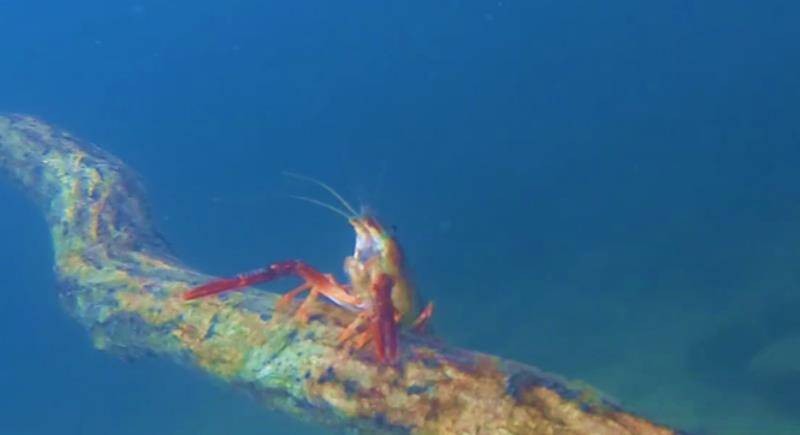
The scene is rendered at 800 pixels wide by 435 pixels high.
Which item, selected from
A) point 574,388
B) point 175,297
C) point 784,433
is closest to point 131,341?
point 175,297

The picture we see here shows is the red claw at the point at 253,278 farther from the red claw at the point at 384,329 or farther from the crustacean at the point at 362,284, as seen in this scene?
→ the red claw at the point at 384,329

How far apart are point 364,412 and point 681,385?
19.9 ft

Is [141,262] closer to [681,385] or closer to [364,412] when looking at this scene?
[364,412]

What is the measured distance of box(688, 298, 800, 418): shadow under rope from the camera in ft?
27.3

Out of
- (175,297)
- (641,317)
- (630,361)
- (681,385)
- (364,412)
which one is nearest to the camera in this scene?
(364,412)

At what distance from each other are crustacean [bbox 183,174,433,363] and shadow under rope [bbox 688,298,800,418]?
16.9ft

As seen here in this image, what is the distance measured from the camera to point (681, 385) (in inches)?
348

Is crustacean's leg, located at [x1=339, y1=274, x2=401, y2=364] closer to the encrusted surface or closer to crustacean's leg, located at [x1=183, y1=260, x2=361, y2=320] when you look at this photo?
the encrusted surface

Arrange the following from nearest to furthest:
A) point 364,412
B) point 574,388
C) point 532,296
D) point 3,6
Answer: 1. point 574,388
2. point 364,412
3. point 532,296
4. point 3,6

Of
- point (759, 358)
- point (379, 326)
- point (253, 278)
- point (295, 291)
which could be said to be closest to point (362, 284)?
point (295, 291)

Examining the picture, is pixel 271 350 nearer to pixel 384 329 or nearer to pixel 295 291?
pixel 295 291

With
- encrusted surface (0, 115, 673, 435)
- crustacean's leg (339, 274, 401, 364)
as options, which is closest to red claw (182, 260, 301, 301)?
encrusted surface (0, 115, 673, 435)

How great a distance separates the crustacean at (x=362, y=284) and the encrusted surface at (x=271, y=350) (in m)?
0.11

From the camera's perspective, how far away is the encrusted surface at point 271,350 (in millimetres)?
3611
